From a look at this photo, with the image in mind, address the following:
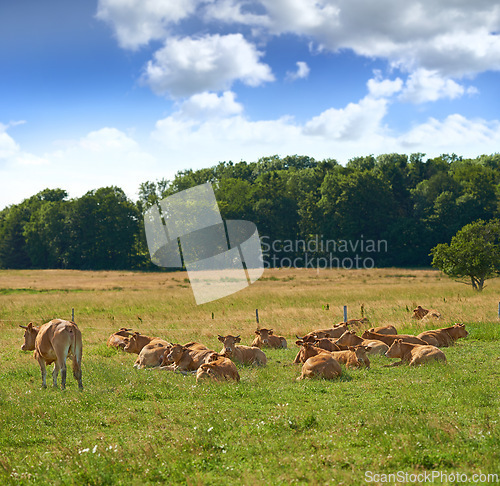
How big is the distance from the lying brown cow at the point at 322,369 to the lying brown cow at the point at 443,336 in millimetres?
5845

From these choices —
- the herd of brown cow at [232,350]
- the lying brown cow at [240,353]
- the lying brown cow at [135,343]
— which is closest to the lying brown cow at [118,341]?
the herd of brown cow at [232,350]

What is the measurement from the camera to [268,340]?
18.4 metres

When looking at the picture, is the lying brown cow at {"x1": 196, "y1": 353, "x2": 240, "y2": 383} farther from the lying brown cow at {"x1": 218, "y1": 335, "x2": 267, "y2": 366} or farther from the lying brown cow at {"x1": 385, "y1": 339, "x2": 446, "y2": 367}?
the lying brown cow at {"x1": 385, "y1": 339, "x2": 446, "y2": 367}

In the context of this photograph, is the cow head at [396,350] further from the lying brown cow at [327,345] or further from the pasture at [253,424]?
the lying brown cow at [327,345]

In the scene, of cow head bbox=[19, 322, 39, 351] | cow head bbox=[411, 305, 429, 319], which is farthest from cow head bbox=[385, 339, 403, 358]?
cow head bbox=[19, 322, 39, 351]

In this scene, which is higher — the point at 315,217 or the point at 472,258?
the point at 315,217

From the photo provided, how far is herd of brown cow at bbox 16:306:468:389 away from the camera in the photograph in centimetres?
1243

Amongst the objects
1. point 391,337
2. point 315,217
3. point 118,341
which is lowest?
point 118,341

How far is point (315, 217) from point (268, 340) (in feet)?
249

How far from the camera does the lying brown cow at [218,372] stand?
1229 cm

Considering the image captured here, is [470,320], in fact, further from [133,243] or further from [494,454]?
[133,243]

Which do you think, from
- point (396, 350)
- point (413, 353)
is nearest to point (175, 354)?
point (396, 350)

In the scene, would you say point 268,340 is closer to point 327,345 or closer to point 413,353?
point 327,345

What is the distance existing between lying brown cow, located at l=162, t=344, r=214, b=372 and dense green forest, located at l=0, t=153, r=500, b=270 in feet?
242
